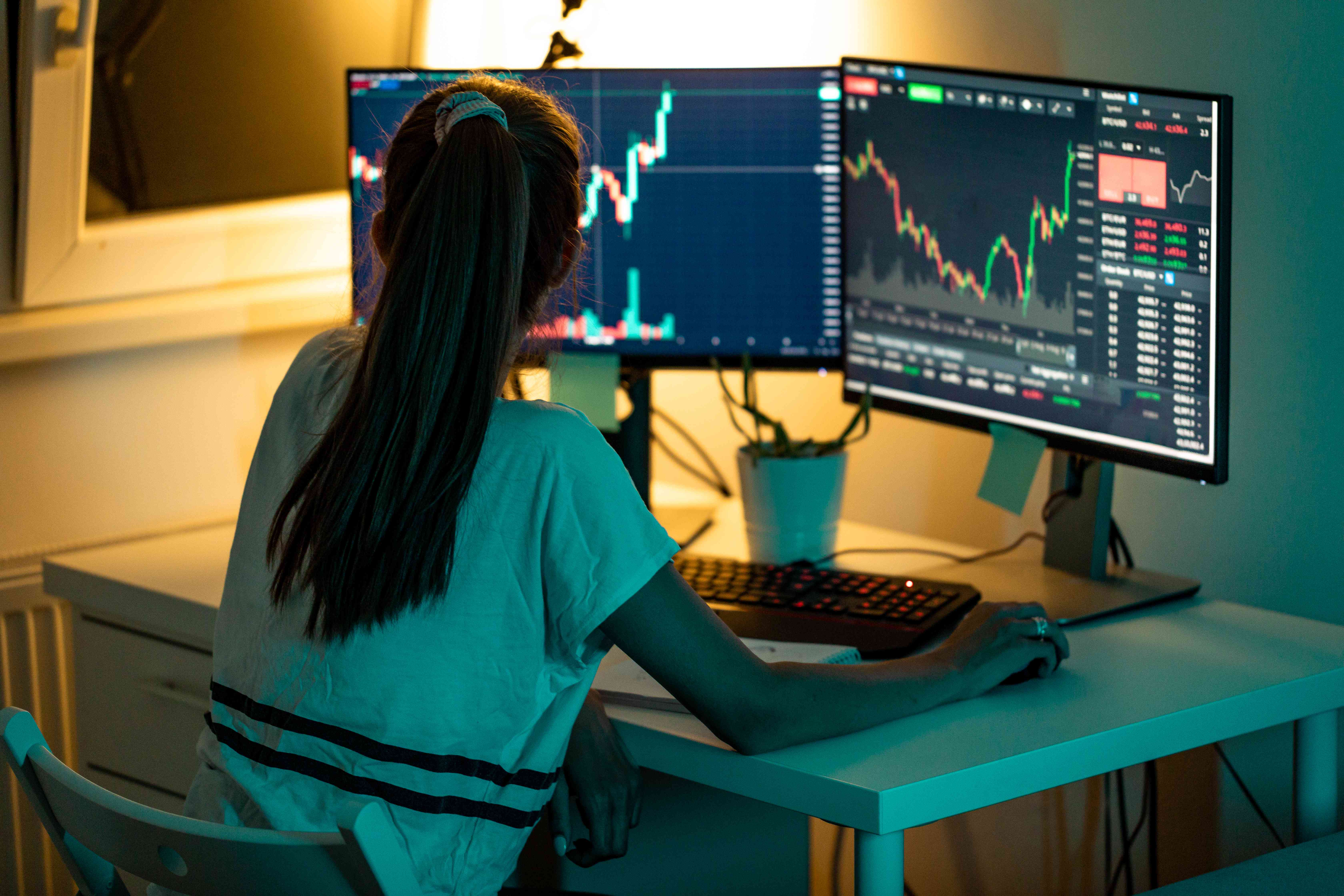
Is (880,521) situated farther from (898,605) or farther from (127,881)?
(127,881)

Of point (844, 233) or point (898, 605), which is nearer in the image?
point (898, 605)

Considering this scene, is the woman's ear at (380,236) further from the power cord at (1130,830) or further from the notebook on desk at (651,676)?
the power cord at (1130,830)

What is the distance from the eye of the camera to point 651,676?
997 mm

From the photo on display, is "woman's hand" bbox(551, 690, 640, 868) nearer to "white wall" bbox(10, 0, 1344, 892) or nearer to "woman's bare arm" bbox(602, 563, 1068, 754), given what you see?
Result: "woman's bare arm" bbox(602, 563, 1068, 754)

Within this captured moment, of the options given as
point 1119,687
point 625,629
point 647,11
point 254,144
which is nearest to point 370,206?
point 254,144

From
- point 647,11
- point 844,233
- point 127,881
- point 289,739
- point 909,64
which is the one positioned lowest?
point 127,881

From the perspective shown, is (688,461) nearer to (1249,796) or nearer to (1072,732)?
(1249,796)

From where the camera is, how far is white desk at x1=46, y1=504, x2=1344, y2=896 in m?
0.90

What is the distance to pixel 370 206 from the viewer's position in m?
1.55

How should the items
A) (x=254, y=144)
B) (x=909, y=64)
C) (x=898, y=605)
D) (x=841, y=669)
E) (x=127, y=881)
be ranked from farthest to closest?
(x=254, y=144), (x=127, y=881), (x=909, y=64), (x=898, y=605), (x=841, y=669)

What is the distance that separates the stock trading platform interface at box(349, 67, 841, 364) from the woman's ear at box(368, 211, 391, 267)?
1.58 ft

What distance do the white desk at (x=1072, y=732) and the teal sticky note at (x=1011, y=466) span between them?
17 centimetres

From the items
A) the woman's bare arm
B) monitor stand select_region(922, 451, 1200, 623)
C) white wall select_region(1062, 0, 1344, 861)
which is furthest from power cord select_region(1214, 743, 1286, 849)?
the woman's bare arm

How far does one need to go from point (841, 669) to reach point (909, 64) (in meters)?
0.65
